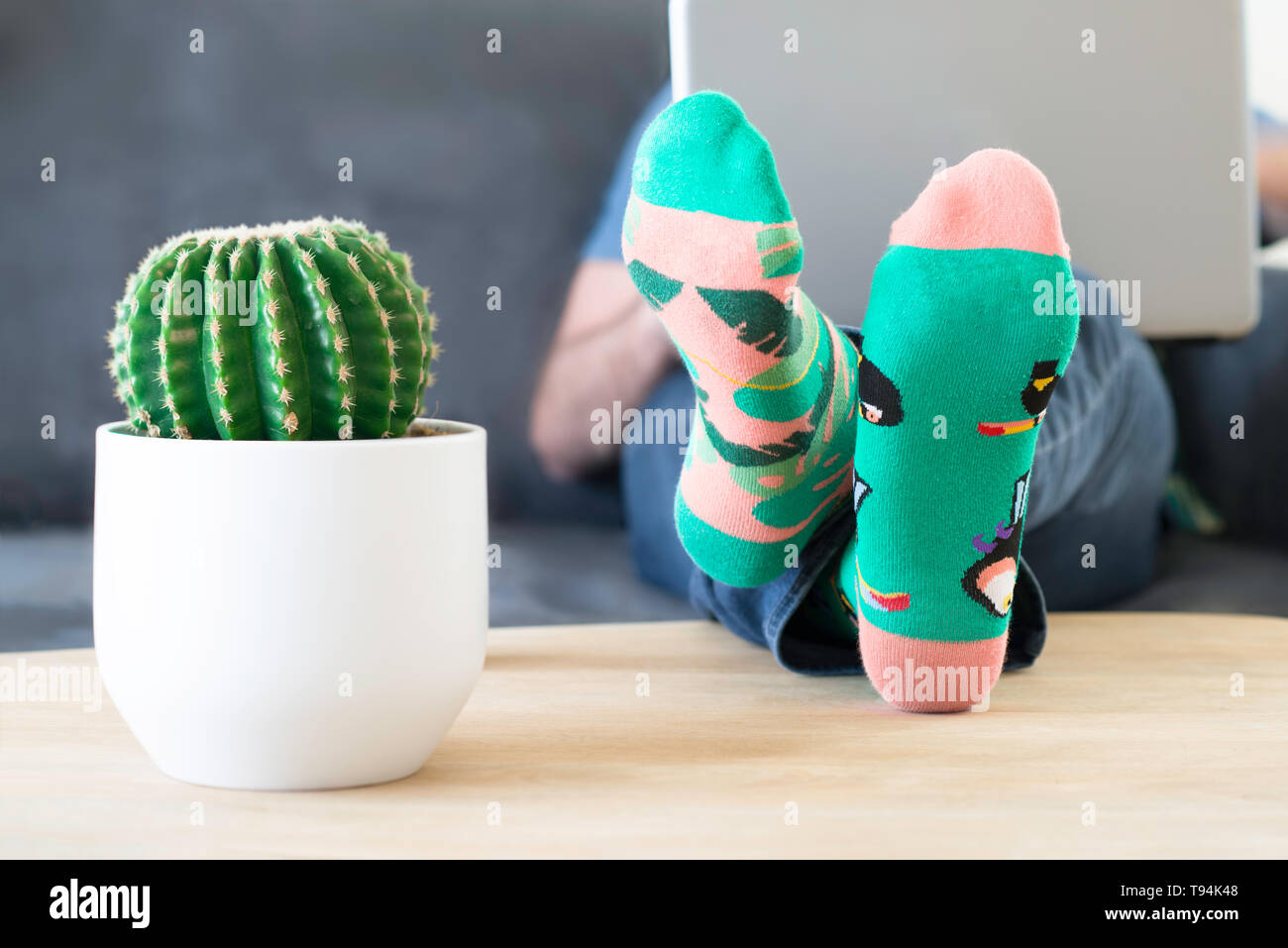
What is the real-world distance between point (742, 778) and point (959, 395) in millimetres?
241

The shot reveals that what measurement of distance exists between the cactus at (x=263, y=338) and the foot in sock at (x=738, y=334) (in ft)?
0.53

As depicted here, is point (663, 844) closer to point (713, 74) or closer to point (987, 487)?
point (987, 487)

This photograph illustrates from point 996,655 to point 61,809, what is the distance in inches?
20.0

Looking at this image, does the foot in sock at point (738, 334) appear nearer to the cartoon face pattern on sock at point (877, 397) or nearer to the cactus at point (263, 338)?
the cartoon face pattern on sock at point (877, 397)

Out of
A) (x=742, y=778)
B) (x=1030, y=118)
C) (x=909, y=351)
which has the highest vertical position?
(x=1030, y=118)

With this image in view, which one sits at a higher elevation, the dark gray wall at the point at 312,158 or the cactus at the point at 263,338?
the dark gray wall at the point at 312,158

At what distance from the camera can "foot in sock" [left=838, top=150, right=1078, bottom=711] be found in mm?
617

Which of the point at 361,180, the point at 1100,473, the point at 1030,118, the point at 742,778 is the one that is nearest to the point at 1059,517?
the point at 1100,473

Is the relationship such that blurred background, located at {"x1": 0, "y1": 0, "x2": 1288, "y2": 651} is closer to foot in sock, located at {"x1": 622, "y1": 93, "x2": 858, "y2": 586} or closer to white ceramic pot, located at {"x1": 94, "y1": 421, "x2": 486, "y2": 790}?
foot in sock, located at {"x1": 622, "y1": 93, "x2": 858, "y2": 586}

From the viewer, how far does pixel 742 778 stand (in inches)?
22.5

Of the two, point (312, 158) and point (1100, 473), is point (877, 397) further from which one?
point (312, 158)

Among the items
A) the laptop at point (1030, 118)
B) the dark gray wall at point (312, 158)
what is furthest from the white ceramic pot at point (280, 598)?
the dark gray wall at point (312, 158)

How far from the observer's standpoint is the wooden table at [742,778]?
48 cm
